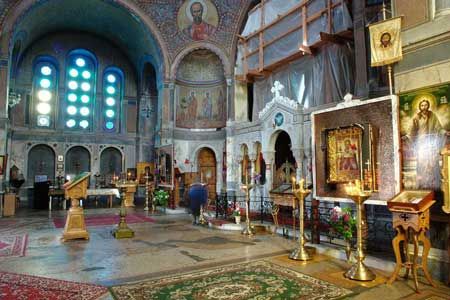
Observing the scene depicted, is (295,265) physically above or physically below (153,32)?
below

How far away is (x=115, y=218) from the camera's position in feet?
36.3

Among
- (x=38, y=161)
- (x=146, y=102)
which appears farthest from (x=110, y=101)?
(x=38, y=161)

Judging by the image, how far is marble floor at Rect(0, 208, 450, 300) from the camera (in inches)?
171

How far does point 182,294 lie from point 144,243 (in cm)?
326

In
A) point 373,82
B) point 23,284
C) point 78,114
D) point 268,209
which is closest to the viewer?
point 23,284

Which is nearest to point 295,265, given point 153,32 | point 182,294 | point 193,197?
point 182,294

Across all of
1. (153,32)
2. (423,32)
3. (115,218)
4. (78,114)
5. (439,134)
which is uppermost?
(153,32)

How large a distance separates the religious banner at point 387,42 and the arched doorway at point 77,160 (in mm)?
16660

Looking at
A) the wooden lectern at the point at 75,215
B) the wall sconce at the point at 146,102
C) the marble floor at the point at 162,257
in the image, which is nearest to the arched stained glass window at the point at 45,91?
the wall sconce at the point at 146,102

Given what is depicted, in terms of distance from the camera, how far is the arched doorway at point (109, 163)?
1852cm

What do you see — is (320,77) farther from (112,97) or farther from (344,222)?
(112,97)

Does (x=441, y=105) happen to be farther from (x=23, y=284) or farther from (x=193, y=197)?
(x=193, y=197)

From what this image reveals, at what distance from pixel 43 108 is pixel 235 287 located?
1734 cm

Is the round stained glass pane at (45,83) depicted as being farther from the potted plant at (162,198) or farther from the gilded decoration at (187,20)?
the potted plant at (162,198)
